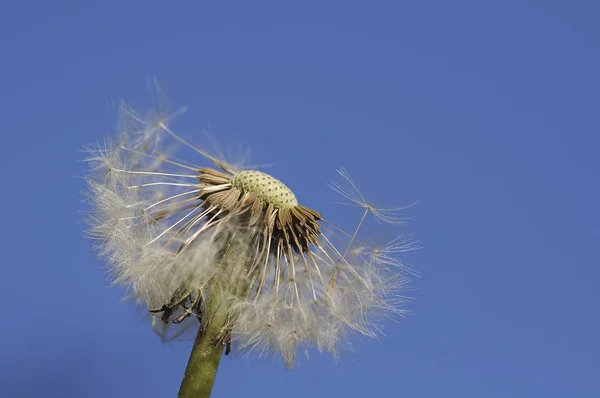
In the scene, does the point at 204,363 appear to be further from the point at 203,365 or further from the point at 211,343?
the point at 211,343

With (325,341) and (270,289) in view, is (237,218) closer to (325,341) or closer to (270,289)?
(270,289)

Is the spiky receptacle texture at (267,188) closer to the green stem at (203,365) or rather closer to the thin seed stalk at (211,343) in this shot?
the thin seed stalk at (211,343)

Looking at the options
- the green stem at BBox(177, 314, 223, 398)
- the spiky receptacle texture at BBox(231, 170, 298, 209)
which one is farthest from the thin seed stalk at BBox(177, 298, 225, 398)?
the spiky receptacle texture at BBox(231, 170, 298, 209)

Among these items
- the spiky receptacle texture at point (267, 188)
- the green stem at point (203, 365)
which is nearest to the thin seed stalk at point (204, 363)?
the green stem at point (203, 365)

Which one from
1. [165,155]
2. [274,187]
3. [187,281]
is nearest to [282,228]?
[274,187]

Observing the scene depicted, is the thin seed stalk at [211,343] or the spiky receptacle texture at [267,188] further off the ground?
the spiky receptacle texture at [267,188]

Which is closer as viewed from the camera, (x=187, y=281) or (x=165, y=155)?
(x=187, y=281)
